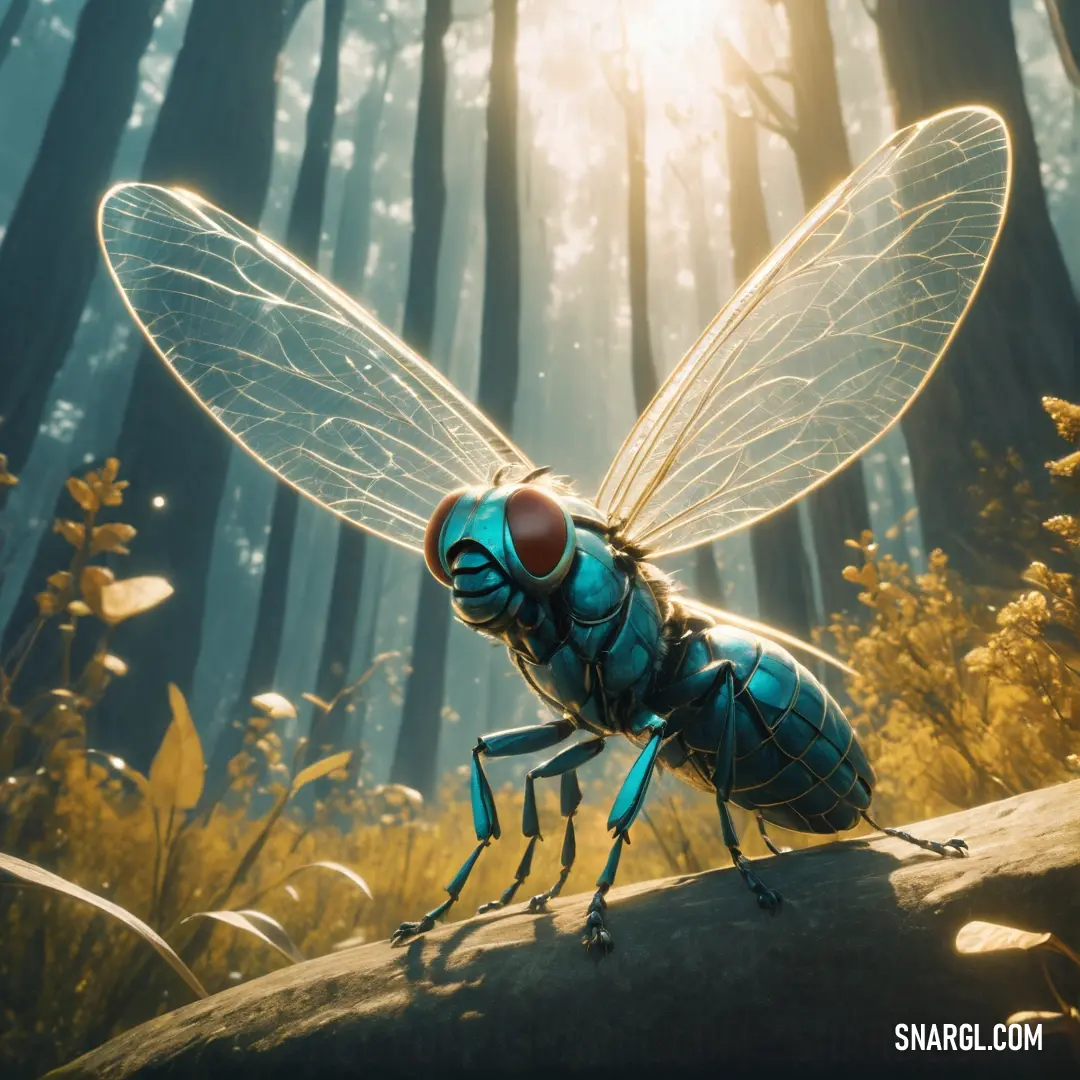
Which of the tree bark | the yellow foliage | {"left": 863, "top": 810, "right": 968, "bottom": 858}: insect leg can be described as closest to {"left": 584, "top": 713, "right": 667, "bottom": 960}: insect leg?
{"left": 863, "top": 810, "right": 968, "bottom": 858}: insect leg

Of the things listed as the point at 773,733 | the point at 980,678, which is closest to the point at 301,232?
the point at 980,678

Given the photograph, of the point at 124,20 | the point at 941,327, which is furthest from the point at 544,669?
the point at 124,20

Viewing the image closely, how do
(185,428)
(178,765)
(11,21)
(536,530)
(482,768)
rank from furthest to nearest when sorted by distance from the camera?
(11,21) < (185,428) < (178,765) < (482,768) < (536,530)

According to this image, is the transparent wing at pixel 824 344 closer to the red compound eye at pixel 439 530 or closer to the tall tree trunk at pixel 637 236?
the red compound eye at pixel 439 530

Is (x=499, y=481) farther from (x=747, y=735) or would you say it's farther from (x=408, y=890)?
(x=408, y=890)

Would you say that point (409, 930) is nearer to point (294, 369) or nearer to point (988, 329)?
point (294, 369)

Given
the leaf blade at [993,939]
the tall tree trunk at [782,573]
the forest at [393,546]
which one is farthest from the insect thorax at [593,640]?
the tall tree trunk at [782,573]
